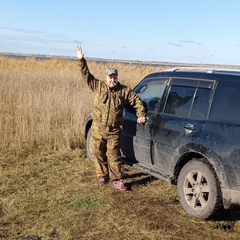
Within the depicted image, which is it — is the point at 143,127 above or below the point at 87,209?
above

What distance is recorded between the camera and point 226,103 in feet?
13.7

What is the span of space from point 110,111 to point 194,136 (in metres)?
1.46

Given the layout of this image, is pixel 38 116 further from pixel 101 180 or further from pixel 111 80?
pixel 111 80

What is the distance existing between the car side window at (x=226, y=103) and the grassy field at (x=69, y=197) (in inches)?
51.8

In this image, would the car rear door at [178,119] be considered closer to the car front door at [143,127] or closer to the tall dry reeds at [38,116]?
the car front door at [143,127]

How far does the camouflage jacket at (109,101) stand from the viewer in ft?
17.5

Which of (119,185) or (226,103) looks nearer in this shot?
(226,103)

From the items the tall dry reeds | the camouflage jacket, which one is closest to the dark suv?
the camouflage jacket

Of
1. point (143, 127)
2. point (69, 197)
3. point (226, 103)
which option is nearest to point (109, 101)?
point (143, 127)

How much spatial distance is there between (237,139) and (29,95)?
25.4 feet

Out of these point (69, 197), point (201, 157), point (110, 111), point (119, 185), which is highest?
point (110, 111)

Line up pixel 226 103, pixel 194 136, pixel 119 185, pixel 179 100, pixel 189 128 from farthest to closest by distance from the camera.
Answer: pixel 119 185, pixel 179 100, pixel 189 128, pixel 194 136, pixel 226 103

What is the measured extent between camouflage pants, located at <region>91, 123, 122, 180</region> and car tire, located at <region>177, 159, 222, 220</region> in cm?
120

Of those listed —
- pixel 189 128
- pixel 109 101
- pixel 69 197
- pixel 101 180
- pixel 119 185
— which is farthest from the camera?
pixel 101 180
